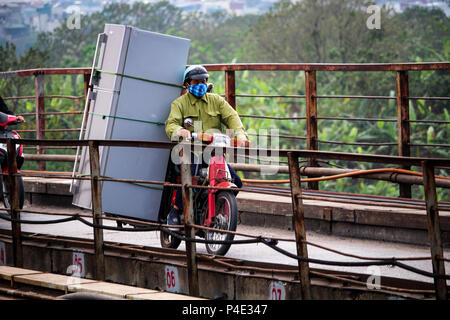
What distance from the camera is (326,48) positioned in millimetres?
39875

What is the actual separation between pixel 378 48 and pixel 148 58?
31.2 m

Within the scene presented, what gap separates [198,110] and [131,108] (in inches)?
26.1

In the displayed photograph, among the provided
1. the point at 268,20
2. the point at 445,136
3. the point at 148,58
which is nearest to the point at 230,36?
the point at 268,20

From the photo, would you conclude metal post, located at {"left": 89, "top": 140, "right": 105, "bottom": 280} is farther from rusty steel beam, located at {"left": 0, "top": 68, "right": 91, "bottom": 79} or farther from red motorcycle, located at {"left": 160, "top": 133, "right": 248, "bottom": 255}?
rusty steel beam, located at {"left": 0, "top": 68, "right": 91, "bottom": 79}

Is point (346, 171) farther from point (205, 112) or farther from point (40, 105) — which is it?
Answer: point (40, 105)

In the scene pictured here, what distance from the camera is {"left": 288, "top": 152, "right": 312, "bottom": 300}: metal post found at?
474 centimetres

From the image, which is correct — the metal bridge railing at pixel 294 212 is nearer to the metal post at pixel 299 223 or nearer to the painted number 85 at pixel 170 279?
the metal post at pixel 299 223

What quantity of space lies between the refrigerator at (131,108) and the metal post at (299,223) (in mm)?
2346

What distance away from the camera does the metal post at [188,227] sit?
5489 mm

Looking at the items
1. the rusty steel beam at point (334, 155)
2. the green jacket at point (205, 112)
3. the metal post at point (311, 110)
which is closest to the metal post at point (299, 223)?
the rusty steel beam at point (334, 155)

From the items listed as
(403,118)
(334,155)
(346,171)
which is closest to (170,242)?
(346,171)

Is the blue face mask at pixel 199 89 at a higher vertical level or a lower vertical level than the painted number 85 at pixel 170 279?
higher

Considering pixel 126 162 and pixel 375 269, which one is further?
pixel 126 162

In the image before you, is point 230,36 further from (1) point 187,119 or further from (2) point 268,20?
(1) point 187,119
